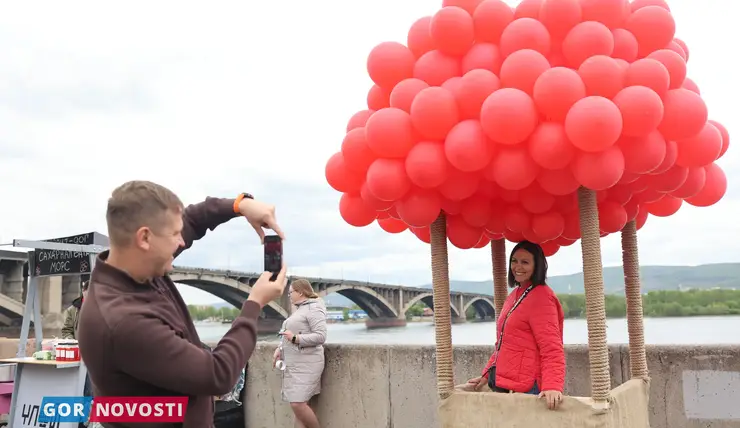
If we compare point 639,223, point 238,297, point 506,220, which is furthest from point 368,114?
point 238,297

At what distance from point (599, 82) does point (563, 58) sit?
380mm

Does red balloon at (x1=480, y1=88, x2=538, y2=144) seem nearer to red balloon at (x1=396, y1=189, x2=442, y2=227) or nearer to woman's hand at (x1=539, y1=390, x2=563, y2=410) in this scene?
red balloon at (x1=396, y1=189, x2=442, y2=227)

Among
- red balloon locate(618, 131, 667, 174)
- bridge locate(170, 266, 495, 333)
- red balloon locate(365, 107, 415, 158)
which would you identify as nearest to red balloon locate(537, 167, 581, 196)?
red balloon locate(618, 131, 667, 174)

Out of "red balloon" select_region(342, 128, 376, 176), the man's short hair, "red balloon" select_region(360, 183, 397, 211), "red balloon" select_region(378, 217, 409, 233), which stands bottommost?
the man's short hair

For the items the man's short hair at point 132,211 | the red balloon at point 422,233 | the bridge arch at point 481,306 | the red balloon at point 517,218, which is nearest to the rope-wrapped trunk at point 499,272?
the red balloon at point 422,233

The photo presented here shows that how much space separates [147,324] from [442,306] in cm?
249

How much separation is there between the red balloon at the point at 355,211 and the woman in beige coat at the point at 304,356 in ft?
6.53

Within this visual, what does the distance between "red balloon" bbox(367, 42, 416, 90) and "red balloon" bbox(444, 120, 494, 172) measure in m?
0.69

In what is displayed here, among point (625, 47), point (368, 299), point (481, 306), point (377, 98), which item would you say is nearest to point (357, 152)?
point (377, 98)

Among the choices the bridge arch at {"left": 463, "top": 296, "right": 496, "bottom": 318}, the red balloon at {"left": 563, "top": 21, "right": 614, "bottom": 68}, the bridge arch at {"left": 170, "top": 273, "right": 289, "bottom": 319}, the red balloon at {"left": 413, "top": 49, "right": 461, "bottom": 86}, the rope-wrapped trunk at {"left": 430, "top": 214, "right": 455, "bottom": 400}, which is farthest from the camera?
the bridge arch at {"left": 463, "top": 296, "right": 496, "bottom": 318}

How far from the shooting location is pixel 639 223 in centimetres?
432

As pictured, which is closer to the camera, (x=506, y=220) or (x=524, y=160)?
(x=524, y=160)

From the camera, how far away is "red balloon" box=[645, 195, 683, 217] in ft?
13.3

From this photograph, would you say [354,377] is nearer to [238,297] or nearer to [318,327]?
[318,327]
